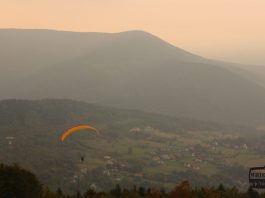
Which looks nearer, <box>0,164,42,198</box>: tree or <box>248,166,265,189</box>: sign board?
<box>248,166,265,189</box>: sign board

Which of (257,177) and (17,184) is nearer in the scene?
(257,177)

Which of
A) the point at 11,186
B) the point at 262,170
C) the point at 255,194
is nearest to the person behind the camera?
the point at 262,170

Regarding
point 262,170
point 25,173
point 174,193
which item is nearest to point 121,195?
point 174,193

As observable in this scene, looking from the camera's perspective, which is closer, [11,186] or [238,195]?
[11,186]

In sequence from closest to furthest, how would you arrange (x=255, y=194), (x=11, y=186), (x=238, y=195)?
(x=11, y=186), (x=255, y=194), (x=238, y=195)

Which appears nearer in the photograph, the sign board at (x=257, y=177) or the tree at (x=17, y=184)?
the sign board at (x=257, y=177)

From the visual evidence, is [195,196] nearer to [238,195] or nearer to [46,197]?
[238,195]

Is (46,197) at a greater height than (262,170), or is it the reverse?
(262,170)

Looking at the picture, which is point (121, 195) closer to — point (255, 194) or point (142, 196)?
point (142, 196)
